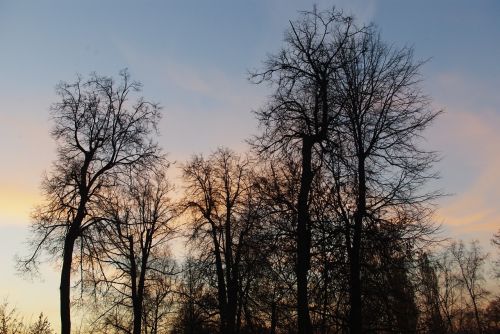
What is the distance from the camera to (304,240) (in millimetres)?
13672

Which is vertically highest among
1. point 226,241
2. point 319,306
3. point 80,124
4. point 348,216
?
point 80,124

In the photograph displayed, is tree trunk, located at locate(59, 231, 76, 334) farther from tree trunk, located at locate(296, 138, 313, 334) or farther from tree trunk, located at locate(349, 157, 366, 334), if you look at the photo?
tree trunk, located at locate(349, 157, 366, 334)

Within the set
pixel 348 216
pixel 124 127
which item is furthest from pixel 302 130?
pixel 124 127

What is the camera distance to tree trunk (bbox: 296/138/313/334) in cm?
1318

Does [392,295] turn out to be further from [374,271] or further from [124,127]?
[124,127]

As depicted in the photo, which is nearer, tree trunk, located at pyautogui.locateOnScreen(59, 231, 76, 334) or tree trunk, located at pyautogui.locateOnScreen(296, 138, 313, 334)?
tree trunk, located at pyautogui.locateOnScreen(296, 138, 313, 334)

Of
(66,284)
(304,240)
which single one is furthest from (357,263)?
(66,284)

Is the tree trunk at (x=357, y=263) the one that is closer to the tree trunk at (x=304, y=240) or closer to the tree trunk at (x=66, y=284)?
the tree trunk at (x=304, y=240)

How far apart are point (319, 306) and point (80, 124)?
1179 cm

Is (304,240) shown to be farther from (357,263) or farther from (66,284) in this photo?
(66,284)

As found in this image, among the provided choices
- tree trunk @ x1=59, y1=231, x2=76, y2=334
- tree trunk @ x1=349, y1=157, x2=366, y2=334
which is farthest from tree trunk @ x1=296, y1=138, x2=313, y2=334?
tree trunk @ x1=59, y1=231, x2=76, y2=334

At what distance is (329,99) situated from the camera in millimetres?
14312

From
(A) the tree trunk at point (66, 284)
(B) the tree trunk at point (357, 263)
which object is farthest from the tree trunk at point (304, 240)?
(A) the tree trunk at point (66, 284)

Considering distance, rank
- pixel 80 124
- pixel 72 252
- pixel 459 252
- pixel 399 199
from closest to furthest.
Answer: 1. pixel 399 199
2. pixel 72 252
3. pixel 80 124
4. pixel 459 252
